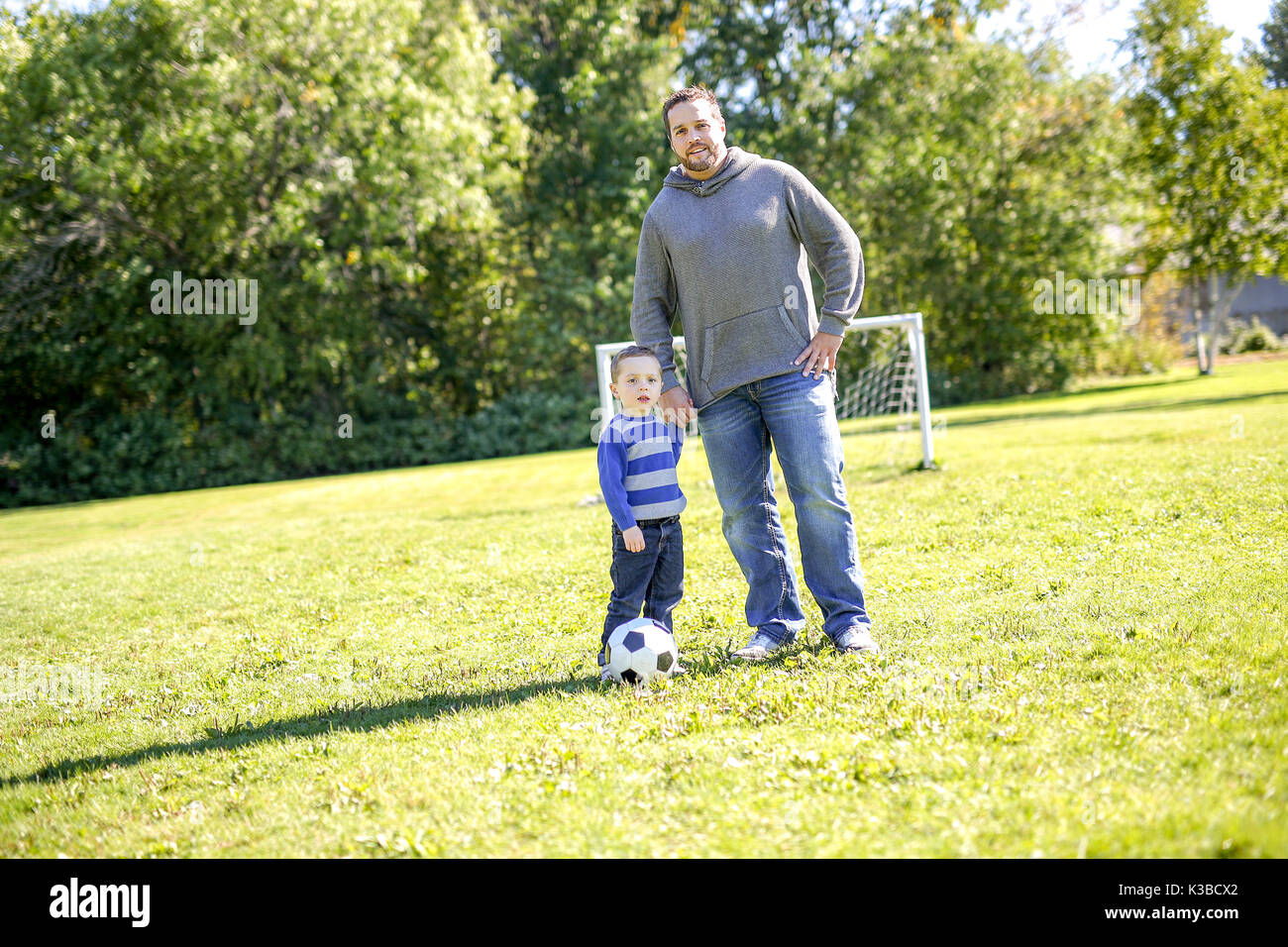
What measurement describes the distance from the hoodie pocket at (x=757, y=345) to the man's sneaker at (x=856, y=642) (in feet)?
4.09

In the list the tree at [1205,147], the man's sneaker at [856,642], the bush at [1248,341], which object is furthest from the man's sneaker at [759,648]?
the bush at [1248,341]

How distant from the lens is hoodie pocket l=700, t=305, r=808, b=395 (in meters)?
4.70

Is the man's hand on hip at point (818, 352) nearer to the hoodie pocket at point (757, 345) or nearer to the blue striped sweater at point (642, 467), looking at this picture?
the hoodie pocket at point (757, 345)

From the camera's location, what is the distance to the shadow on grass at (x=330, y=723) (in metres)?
A: 4.43

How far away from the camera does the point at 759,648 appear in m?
4.89

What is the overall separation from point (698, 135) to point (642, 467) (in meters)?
1.52

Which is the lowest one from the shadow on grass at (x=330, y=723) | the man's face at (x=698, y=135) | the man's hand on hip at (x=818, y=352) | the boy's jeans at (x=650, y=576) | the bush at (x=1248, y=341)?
the shadow on grass at (x=330, y=723)

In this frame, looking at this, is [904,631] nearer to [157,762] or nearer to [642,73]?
[157,762]

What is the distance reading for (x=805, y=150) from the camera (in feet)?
82.8

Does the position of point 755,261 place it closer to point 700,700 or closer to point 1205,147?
point 700,700

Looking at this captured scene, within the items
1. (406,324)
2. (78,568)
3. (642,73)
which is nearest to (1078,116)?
(642,73)

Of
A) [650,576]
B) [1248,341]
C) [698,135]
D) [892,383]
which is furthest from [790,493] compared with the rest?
[1248,341]

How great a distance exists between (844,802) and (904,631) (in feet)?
6.90

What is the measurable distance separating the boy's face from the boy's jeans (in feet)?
1.81
